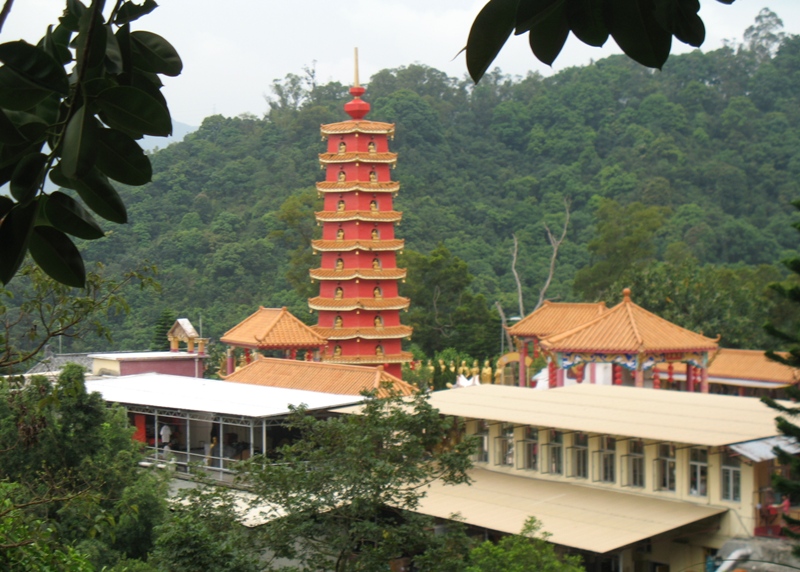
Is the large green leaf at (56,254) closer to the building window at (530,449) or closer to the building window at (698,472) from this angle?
the building window at (698,472)

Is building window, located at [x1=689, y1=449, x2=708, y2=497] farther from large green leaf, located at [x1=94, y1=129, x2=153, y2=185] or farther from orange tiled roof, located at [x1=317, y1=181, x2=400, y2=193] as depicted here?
orange tiled roof, located at [x1=317, y1=181, x2=400, y2=193]

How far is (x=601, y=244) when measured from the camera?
25.0 meters

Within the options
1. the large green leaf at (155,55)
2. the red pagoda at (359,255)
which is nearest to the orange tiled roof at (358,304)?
the red pagoda at (359,255)

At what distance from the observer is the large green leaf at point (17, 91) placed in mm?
733

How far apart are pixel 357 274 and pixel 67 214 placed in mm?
16199

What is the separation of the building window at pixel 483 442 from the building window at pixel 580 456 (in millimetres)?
1131

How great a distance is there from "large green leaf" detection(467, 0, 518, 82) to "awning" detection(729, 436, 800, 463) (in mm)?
8163

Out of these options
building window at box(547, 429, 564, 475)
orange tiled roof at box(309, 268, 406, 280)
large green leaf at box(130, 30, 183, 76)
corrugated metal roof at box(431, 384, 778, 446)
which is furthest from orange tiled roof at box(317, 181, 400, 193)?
large green leaf at box(130, 30, 183, 76)

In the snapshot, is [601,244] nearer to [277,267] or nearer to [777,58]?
[277,267]

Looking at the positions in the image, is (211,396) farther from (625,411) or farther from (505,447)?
(625,411)

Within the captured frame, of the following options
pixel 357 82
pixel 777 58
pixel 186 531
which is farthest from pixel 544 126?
pixel 186 531

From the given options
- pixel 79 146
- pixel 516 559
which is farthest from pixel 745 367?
pixel 79 146

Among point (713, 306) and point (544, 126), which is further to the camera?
point (544, 126)

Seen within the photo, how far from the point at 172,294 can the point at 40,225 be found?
25925 mm
